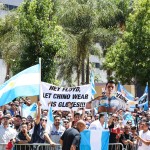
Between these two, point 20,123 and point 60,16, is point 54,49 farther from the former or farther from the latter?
point 20,123

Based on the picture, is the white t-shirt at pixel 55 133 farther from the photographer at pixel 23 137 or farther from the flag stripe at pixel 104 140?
the flag stripe at pixel 104 140

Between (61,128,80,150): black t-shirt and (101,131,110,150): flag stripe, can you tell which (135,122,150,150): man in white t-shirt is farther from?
(61,128,80,150): black t-shirt

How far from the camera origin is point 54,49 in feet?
103

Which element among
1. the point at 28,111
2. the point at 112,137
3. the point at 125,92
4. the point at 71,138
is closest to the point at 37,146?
the point at 71,138

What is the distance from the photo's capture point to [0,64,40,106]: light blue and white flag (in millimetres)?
15416

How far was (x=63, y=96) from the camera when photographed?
17797mm

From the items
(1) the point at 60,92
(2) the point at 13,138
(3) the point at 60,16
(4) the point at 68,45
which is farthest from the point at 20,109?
(3) the point at 60,16

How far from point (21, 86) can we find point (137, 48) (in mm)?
25931

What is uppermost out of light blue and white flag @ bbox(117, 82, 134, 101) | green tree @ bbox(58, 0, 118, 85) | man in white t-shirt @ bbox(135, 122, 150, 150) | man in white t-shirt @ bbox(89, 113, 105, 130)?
green tree @ bbox(58, 0, 118, 85)

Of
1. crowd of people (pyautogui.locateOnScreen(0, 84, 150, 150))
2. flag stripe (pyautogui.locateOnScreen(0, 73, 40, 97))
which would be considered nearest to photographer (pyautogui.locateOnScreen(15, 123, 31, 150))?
crowd of people (pyautogui.locateOnScreen(0, 84, 150, 150))

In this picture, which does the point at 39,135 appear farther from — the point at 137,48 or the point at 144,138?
the point at 137,48

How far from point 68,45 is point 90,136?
22.0 m

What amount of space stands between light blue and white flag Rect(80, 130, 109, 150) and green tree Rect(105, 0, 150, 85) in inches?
1061

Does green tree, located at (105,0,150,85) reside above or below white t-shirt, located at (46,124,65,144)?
above
